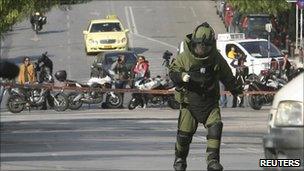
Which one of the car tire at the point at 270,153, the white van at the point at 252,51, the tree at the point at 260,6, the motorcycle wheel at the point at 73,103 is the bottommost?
the motorcycle wheel at the point at 73,103

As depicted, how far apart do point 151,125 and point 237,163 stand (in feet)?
27.2

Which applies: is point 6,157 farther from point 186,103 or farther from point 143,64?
point 143,64

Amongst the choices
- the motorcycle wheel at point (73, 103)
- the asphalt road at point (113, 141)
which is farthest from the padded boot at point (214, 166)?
the motorcycle wheel at point (73, 103)

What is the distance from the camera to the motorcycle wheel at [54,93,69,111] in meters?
28.3

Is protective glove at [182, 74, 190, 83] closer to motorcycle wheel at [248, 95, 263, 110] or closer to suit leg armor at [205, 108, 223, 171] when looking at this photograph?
suit leg armor at [205, 108, 223, 171]

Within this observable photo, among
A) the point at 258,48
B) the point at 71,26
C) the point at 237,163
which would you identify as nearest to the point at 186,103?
the point at 237,163

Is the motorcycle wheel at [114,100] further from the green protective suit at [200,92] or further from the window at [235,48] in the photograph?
the green protective suit at [200,92]

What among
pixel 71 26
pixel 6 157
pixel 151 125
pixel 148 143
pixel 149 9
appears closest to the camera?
pixel 6 157

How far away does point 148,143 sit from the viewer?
16.6 meters

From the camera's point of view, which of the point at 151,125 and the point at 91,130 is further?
the point at 151,125

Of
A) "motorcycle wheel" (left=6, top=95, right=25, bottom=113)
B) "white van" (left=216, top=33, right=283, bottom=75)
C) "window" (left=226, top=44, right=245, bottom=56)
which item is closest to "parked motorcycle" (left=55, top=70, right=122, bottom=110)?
"motorcycle wheel" (left=6, top=95, right=25, bottom=113)

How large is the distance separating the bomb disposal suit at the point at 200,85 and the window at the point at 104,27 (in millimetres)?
37556

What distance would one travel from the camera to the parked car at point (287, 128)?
25.2 ft

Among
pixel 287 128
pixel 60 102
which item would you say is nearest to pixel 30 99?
pixel 60 102
